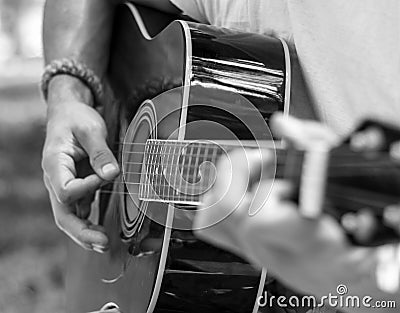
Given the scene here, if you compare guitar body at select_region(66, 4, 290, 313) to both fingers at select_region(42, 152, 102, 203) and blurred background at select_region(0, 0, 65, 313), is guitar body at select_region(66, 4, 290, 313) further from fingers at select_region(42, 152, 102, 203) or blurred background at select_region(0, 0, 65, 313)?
blurred background at select_region(0, 0, 65, 313)

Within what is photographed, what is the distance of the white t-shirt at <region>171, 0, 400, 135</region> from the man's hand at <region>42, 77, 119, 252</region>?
30 cm

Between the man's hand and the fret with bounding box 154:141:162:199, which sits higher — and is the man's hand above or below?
below

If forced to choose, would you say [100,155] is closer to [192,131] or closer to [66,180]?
[66,180]

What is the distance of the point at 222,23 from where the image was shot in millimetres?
1115

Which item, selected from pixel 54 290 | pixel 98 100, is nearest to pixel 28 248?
pixel 54 290

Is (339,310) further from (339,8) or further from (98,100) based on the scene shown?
(98,100)

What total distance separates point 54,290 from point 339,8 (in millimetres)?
2017

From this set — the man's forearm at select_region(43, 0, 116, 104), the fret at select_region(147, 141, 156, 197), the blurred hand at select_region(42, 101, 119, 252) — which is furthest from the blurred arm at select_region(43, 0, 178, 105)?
the fret at select_region(147, 141, 156, 197)

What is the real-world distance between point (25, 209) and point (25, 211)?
12mm

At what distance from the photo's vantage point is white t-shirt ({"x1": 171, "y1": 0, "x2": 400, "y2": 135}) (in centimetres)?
82

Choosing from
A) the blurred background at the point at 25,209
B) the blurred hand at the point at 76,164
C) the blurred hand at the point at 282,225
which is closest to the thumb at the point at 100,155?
the blurred hand at the point at 76,164

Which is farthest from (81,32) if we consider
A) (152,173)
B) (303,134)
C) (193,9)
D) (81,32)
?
(303,134)

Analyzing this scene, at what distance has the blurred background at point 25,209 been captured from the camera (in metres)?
2.66

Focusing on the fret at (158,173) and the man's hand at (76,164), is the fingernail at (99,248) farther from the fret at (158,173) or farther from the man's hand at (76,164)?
the fret at (158,173)
